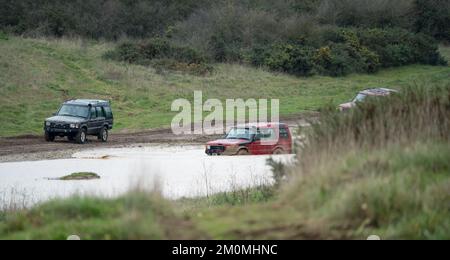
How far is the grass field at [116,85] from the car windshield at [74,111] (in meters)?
2.91

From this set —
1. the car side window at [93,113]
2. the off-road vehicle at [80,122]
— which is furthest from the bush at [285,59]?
the car side window at [93,113]

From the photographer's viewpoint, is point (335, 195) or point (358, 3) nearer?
point (335, 195)

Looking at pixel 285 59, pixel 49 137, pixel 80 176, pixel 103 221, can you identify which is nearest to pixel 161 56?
pixel 285 59

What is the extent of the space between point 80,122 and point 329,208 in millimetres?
25543

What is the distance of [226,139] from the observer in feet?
94.9

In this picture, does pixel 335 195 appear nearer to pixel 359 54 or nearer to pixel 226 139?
pixel 226 139

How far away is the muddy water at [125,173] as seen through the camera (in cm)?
1759

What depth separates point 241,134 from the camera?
28.9 m

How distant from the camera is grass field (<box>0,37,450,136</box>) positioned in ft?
129

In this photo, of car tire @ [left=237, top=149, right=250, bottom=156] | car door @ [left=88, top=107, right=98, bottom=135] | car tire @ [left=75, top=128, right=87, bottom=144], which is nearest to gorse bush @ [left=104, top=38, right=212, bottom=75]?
car door @ [left=88, top=107, right=98, bottom=135]

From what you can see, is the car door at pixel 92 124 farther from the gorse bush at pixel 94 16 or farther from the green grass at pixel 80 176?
the gorse bush at pixel 94 16

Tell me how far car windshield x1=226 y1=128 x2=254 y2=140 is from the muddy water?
1.31 m
